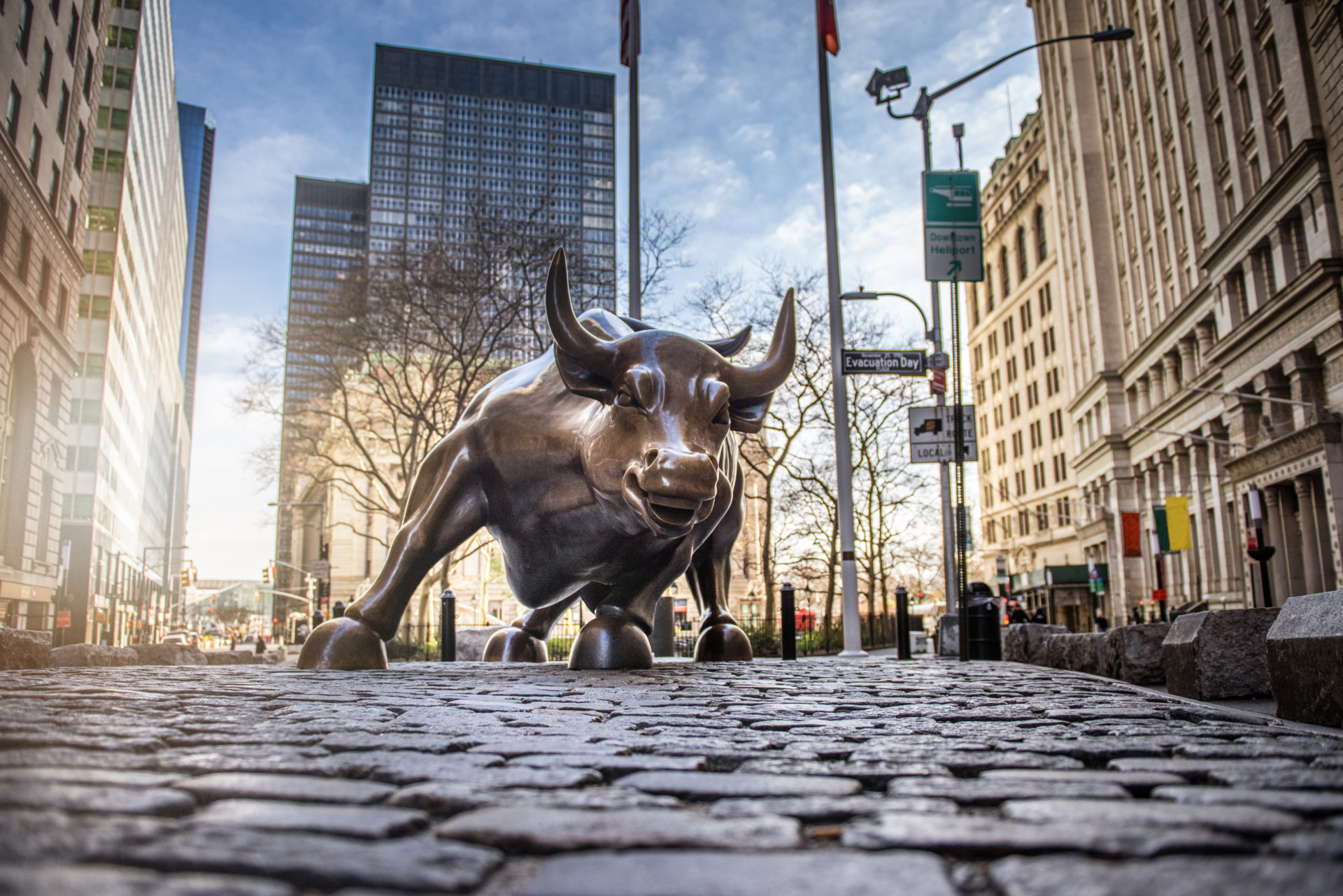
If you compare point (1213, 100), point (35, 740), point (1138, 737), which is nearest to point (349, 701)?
point (35, 740)

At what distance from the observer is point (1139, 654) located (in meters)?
7.18

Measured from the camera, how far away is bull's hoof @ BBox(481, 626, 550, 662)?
25.7ft

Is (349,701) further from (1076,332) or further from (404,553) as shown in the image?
(1076,332)

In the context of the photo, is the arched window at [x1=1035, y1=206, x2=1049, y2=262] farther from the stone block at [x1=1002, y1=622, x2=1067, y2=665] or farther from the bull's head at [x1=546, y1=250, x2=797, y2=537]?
the bull's head at [x1=546, y1=250, x2=797, y2=537]

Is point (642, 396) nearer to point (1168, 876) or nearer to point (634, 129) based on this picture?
point (1168, 876)

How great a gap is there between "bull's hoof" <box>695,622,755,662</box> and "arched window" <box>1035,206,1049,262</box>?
213 ft

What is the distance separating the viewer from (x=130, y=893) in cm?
103

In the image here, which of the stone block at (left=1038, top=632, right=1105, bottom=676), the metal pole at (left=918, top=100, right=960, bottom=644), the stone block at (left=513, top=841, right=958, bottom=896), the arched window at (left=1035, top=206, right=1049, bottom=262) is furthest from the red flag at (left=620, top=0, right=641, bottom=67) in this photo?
the arched window at (left=1035, top=206, right=1049, bottom=262)

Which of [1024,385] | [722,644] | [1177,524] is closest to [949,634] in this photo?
[722,644]

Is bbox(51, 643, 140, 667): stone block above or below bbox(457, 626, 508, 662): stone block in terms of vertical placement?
above

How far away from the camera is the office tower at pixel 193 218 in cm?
11806

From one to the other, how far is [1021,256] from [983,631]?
65306 millimetres

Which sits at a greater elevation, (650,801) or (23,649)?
(23,649)

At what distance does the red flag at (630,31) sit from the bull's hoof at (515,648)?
7990 mm
